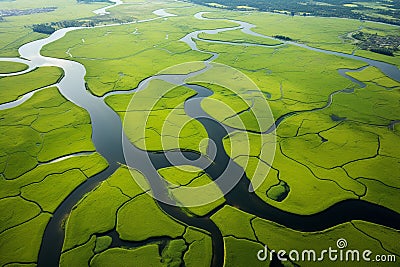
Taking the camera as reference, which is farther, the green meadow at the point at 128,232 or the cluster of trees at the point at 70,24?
the cluster of trees at the point at 70,24

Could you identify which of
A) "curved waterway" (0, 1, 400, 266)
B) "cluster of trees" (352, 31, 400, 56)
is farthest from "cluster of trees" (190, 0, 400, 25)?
"curved waterway" (0, 1, 400, 266)

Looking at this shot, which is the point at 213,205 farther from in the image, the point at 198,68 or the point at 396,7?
the point at 396,7

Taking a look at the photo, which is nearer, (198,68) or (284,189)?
(284,189)

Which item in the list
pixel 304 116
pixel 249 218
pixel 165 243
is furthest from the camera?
pixel 304 116

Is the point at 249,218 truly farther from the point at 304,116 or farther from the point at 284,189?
the point at 304,116

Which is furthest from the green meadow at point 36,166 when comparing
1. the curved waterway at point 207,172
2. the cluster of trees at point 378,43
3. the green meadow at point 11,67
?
the cluster of trees at point 378,43

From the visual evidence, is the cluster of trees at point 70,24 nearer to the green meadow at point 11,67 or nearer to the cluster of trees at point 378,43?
the green meadow at point 11,67

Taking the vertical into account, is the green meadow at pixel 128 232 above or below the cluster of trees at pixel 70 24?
above

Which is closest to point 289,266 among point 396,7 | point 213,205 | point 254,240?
point 254,240

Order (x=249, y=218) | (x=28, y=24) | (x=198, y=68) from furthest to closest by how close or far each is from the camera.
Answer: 1. (x=28, y=24)
2. (x=198, y=68)
3. (x=249, y=218)
